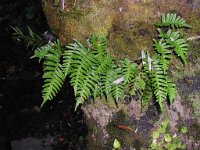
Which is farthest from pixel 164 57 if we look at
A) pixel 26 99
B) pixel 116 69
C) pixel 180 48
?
pixel 26 99

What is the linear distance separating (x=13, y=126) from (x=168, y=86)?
4.14m

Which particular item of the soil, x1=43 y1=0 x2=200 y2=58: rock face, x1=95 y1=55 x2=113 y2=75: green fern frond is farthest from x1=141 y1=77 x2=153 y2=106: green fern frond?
the soil

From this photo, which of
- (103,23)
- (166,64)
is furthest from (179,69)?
(103,23)

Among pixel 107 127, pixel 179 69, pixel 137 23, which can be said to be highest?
pixel 137 23

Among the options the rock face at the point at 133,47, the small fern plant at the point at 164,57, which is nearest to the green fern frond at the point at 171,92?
the small fern plant at the point at 164,57

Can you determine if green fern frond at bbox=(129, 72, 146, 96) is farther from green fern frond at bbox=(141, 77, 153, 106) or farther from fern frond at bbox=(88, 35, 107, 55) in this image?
Result: fern frond at bbox=(88, 35, 107, 55)

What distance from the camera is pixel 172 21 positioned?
2521 millimetres

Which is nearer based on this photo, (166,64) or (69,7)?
(166,64)

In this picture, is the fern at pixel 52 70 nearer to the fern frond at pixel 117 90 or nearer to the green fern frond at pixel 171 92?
the fern frond at pixel 117 90

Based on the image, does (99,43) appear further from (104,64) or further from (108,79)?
(108,79)

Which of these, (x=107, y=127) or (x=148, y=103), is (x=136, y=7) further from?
(x=107, y=127)

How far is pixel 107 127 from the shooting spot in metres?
2.72

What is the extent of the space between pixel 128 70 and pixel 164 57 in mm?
346

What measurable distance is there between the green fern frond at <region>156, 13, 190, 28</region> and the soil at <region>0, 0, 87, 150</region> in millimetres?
2173
